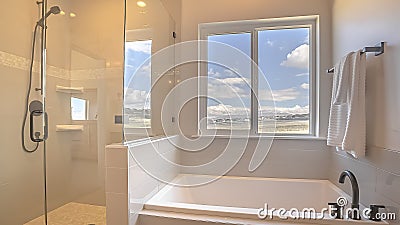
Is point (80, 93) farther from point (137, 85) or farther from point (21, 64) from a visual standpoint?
point (137, 85)

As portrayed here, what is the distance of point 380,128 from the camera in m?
1.68

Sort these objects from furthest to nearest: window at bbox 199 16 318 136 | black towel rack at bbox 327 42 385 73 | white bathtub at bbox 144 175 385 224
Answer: window at bbox 199 16 318 136, white bathtub at bbox 144 175 385 224, black towel rack at bbox 327 42 385 73

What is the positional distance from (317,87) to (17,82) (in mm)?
2783

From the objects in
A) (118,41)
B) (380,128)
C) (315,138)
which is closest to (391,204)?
(380,128)

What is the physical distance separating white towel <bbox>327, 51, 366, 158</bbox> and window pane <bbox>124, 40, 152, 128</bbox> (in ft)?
5.25

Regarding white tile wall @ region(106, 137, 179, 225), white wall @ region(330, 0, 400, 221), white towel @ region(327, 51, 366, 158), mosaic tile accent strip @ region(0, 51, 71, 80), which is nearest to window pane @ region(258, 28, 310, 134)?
white wall @ region(330, 0, 400, 221)

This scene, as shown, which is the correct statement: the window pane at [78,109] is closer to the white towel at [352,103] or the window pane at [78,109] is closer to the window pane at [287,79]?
the window pane at [287,79]

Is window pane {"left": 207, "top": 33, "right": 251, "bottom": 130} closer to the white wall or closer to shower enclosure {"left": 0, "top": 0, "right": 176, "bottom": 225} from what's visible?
shower enclosure {"left": 0, "top": 0, "right": 176, "bottom": 225}

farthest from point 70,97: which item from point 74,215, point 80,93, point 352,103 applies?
point 352,103

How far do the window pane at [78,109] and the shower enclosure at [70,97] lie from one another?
0.03ft

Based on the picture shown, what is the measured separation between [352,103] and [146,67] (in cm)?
178

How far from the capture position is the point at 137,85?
8.19ft

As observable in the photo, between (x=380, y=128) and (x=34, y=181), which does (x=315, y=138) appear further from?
(x=34, y=181)

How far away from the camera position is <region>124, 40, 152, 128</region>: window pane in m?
2.42
